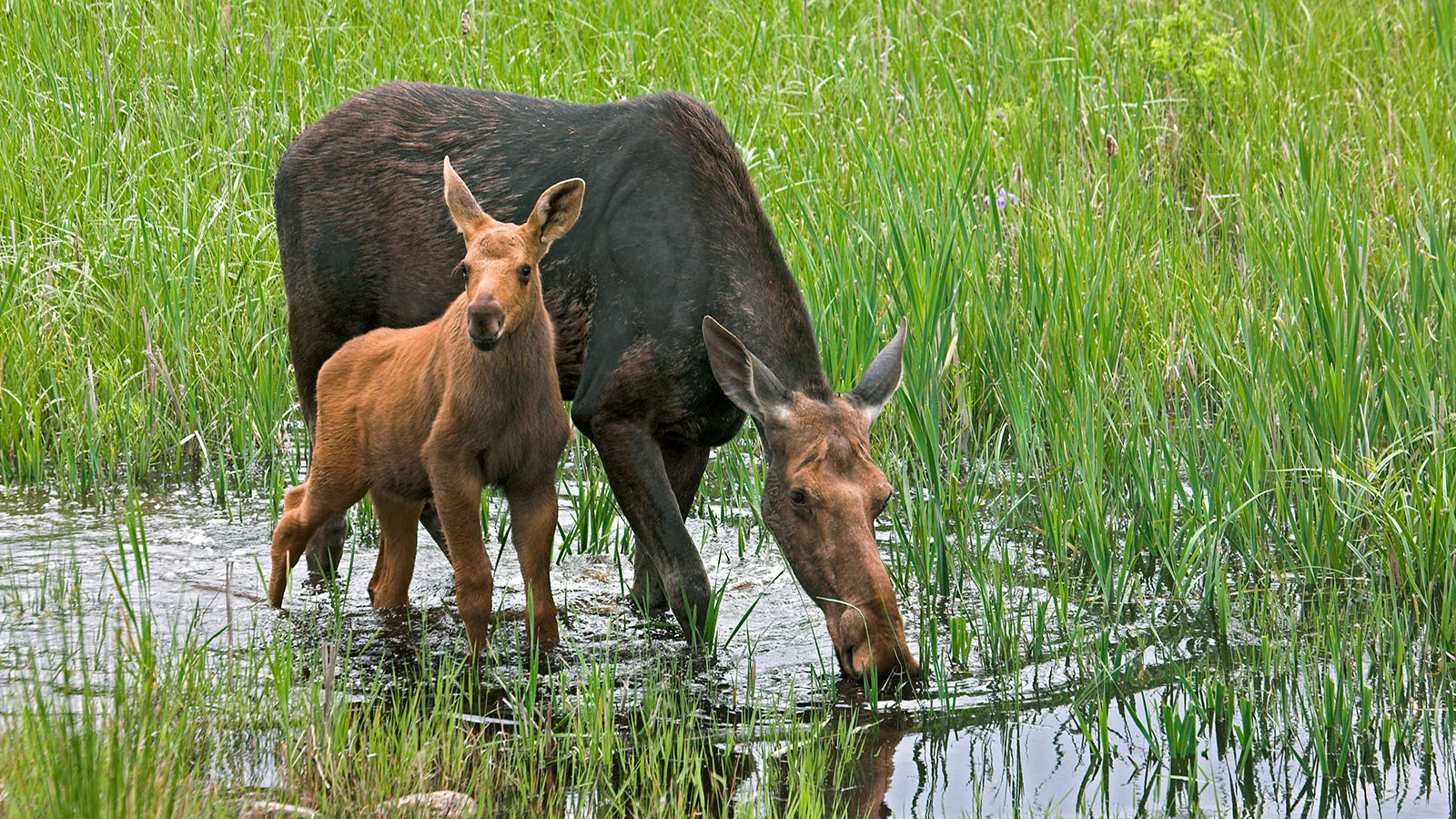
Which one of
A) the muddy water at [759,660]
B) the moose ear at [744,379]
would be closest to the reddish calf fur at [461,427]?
the muddy water at [759,660]

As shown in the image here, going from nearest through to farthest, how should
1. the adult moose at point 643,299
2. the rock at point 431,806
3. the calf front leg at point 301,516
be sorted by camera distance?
the rock at point 431,806
the adult moose at point 643,299
the calf front leg at point 301,516

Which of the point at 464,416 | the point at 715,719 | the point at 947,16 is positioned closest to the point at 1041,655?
the point at 715,719

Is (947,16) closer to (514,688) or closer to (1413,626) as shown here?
(1413,626)

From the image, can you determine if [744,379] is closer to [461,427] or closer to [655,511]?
[655,511]

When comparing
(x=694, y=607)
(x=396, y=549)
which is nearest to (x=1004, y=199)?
(x=694, y=607)

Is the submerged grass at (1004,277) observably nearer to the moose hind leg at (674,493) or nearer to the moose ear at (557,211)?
the moose hind leg at (674,493)

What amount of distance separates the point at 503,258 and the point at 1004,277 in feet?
8.96

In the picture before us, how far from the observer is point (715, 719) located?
4645mm

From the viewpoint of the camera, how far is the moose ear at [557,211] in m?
4.69

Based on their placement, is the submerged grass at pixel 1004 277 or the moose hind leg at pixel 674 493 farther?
the moose hind leg at pixel 674 493

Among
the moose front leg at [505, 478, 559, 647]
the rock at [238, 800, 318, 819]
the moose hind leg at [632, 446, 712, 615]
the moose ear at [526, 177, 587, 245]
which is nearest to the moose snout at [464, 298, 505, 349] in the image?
the moose ear at [526, 177, 587, 245]

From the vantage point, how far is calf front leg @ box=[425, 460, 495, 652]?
4914 millimetres

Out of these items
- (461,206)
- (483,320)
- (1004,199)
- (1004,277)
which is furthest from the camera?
(1004,199)

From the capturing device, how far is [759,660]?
5.20 metres
